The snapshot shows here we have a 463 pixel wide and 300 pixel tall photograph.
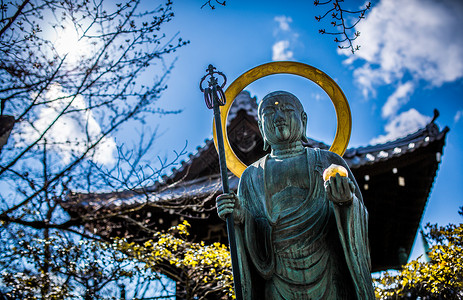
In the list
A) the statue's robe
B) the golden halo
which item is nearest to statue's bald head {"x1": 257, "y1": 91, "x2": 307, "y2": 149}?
the statue's robe

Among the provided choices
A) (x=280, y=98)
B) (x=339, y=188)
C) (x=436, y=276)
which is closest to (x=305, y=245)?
(x=339, y=188)

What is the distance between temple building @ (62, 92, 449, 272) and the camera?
8.37 metres

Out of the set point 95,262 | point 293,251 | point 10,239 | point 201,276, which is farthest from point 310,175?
point 10,239

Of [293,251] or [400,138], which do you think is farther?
[400,138]

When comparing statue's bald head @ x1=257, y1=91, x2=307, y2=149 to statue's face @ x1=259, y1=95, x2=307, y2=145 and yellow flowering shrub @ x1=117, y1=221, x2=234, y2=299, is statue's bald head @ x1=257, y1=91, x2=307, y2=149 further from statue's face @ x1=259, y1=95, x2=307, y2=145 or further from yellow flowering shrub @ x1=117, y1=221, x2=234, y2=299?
yellow flowering shrub @ x1=117, y1=221, x2=234, y2=299

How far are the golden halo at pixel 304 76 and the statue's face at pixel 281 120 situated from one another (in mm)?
460

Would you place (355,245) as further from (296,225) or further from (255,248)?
(255,248)

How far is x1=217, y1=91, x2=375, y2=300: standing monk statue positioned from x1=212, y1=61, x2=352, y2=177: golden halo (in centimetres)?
44

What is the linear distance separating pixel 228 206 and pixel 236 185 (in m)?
5.94

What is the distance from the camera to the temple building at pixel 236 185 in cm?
837

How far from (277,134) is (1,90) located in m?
4.31

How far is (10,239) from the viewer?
285 inches

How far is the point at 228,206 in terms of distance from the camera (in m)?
3.17

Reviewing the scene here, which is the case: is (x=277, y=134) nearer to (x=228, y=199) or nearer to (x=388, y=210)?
(x=228, y=199)
